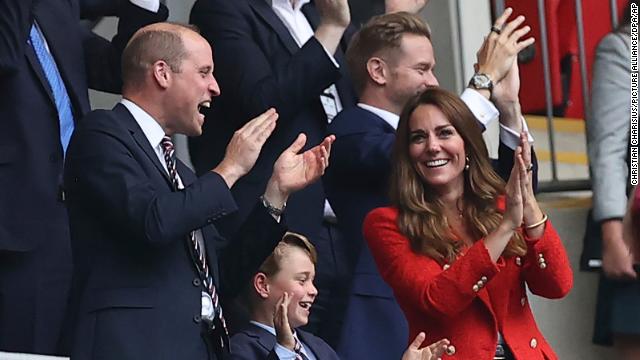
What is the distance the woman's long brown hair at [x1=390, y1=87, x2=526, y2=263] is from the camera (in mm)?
6020

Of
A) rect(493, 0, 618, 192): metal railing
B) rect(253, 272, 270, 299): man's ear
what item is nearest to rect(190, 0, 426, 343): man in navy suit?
rect(253, 272, 270, 299): man's ear

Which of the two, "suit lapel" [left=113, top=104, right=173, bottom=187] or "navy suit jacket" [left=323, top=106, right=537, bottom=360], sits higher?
"suit lapel" [left=113, top=104, right=173, bottom=187]

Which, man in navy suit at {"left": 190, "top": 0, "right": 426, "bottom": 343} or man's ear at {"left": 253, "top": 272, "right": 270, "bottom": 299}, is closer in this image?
man's ear at {"left": 253, "top": 272, "right": 270, "bottom": 299}

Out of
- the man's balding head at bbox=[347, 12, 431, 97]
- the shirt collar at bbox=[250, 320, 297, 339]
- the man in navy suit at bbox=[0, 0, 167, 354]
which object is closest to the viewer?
the man in navy suit at bbox=[0, 0, 167, 354]

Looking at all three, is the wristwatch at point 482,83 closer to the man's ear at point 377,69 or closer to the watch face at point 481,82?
the watch face at point 481,82

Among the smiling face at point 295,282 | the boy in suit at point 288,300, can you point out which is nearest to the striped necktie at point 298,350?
the boy in suit at point 288,300

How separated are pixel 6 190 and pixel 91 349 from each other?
844 mm

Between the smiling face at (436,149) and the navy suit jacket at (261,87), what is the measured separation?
566 millimetres

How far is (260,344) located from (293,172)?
0.66 m

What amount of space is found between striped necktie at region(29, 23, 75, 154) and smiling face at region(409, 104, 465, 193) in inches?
44.0

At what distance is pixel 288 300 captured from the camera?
6043 millimetres

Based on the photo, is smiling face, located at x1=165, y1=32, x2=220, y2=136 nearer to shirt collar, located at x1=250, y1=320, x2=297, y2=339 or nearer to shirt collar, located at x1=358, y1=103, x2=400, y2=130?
shirt collar, located at x1=250, y1=320, x2=297, y2=339

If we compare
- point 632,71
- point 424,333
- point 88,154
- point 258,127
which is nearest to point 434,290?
point 424,333

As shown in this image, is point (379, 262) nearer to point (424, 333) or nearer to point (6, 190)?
point (424, 333)
